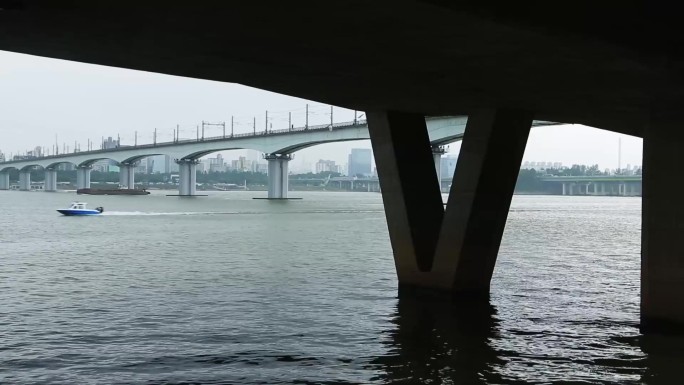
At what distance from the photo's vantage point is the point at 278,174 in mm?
131875

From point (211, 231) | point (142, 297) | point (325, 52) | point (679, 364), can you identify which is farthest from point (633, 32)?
point (211, 231)

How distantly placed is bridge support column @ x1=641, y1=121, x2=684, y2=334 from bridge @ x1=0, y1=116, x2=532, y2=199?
59.4 meters

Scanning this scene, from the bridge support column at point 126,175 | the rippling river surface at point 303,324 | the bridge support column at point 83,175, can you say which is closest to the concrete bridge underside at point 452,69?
the rippling river surface at point 303,324

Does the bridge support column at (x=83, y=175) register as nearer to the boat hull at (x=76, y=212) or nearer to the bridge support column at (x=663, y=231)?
the boat hull at (x=76, y=212)

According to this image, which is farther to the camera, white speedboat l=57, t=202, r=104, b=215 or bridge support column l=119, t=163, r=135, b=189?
bridge support column l=119, t=163, r=135, b=189

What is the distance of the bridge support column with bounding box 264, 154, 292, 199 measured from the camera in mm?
126688

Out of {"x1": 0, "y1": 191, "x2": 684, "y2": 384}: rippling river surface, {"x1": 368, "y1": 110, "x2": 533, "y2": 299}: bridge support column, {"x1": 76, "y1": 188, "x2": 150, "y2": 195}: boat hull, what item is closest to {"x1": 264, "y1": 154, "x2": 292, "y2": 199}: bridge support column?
{"x1": 76, "y1": 188, "x2": 150, "y2": 195}: boat hull

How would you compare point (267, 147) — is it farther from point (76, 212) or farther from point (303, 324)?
point (303, 324)

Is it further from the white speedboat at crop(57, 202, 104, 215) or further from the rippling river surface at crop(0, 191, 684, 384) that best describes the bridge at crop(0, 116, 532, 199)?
the rippling river surface at crop(0, 191, 684, 384)

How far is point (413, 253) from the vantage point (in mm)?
22438

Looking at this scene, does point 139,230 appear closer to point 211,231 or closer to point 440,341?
point 211,231

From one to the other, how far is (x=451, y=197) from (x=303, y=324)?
613 cm

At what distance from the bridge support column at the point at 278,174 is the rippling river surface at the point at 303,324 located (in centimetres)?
8809

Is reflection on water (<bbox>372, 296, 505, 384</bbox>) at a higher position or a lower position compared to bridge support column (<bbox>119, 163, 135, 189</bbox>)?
lower
